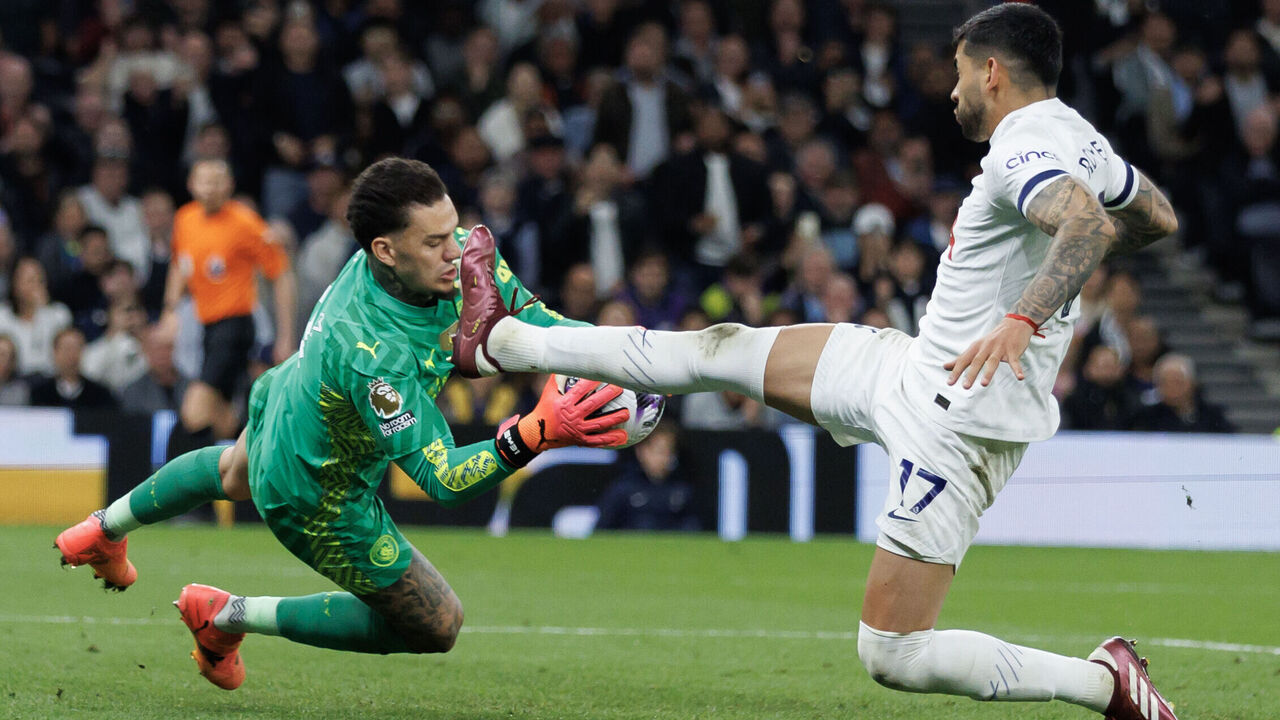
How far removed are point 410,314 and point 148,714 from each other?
64.8 inches

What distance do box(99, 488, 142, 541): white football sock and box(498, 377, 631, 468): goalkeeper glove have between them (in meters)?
1.94

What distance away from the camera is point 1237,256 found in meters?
15.1

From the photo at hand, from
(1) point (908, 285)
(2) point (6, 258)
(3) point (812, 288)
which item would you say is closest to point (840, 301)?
(3) point (812, 288)

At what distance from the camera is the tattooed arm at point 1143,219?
16.1 feet

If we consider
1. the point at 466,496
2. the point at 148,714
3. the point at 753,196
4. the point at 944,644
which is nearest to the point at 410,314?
the point at 466,496

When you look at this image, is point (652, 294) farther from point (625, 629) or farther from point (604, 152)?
point (625, 629)

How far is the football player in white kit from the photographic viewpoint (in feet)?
15.4

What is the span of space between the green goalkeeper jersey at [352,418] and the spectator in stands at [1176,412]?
305 inches

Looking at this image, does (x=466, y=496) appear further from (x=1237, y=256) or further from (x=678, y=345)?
(x=1237, y=256)

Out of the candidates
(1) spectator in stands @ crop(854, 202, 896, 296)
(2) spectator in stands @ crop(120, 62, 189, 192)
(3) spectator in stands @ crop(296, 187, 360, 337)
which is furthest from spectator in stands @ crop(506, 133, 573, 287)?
(2) spectator in stands @ crop(120, 62, 189, 192)

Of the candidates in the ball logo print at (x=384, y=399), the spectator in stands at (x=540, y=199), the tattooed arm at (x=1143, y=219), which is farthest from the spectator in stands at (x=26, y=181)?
the tattooed arm at (x=1143, y=219)

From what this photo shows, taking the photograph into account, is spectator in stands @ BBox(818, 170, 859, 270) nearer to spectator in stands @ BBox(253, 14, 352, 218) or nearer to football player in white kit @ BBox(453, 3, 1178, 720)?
spectator in stands @ BBox(253, 14, 352, 218)

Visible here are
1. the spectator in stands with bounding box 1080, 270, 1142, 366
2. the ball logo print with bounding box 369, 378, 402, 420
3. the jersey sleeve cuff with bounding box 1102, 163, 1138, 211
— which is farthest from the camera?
the spectator in stands with bounding box 1080, 270, 1142, 366

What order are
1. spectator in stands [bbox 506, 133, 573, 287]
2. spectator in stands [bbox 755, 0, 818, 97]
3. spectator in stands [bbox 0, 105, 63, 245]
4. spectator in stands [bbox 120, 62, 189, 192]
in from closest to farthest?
spectator in stands [bbox 506, 133, 573, 287] < spectator in stands [bbox 0, 105, 63, 245] < spectator in stands [bbox 120, 62, 189, 192] < spectator in stands [bbox 755, 0, 818, 97]
